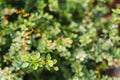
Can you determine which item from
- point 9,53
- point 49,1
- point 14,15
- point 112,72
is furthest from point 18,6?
point 112,72

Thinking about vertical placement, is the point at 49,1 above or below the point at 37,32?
above

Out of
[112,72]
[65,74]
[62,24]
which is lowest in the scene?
[112,72]

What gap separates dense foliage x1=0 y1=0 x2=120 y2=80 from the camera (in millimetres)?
1500

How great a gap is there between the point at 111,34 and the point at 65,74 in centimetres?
38

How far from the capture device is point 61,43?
1577 mm

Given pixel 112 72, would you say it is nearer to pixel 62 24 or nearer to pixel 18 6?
pixel 62 24

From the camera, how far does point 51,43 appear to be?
58.2 inches

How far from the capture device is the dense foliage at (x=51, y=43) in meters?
1.50

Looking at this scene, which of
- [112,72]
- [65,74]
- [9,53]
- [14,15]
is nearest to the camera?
[9,53]

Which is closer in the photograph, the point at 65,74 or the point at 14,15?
the point at 65,74

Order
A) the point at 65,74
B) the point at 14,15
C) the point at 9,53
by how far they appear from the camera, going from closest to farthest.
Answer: the point at 9,53 → the point at 65,74 → the point at 14,15

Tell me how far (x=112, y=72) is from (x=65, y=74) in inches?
18.6

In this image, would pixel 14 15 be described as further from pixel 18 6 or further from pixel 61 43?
pixel 61 43

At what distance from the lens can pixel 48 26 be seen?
174 centimetres
